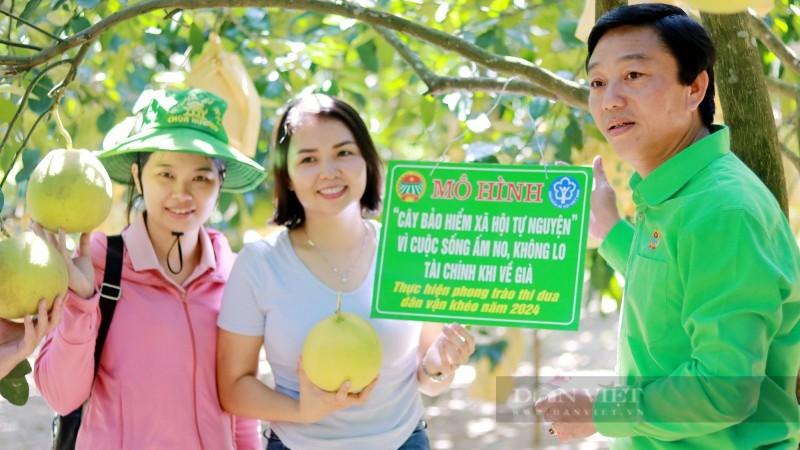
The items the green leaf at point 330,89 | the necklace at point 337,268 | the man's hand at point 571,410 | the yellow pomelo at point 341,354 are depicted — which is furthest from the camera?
the green leaf at point 330,89

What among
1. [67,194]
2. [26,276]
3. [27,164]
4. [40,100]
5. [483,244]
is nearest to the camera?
[26,276]

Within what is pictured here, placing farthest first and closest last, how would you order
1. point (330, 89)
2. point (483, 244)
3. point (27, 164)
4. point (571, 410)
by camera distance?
1. point (330, 89)
2. point (27, 164)
3. point (483, 244)
4. point (571, 410)

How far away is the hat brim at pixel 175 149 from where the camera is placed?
7.10 feet

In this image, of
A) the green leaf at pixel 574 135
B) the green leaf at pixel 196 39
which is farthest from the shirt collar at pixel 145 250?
the green leaf at pixel 574 135

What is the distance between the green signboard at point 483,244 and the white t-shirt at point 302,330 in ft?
0.92

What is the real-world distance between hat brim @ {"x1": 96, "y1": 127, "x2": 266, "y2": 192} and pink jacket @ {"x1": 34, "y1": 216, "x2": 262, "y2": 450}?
22 centimetres

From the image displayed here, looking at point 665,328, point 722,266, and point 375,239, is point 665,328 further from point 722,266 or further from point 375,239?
point 375,239

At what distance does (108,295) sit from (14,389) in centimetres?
33

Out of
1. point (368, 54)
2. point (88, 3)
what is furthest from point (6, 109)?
point (368, 54)

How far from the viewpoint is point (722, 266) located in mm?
1373

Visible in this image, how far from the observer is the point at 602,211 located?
206 centimetres

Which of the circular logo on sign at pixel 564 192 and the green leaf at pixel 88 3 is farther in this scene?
the green leaf at pixel 88 3

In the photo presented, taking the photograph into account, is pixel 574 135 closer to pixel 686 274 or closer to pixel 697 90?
pixel 697 90

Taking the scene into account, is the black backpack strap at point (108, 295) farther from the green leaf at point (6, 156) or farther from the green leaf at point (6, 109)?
the green leaf at point (6, 156)
